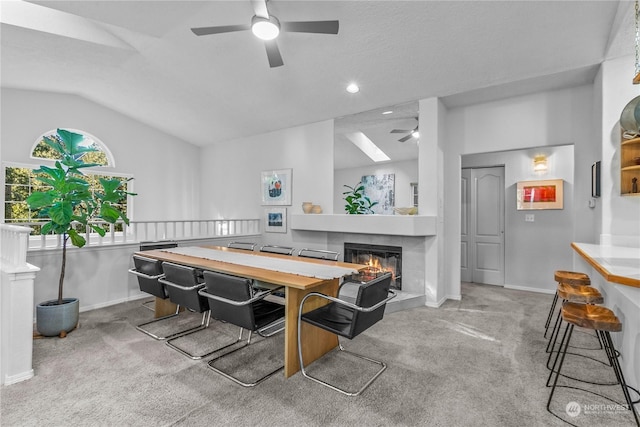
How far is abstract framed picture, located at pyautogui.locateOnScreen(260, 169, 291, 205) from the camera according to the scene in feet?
19.1

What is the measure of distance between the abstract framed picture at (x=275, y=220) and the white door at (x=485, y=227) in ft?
10.7

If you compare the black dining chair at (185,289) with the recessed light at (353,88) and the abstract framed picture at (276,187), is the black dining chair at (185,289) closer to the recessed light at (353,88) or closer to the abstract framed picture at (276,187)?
the recessed light at (353,88)

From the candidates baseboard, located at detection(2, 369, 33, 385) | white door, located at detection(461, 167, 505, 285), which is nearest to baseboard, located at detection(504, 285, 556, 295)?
white door, located at detection(461, 167, 505, 285)

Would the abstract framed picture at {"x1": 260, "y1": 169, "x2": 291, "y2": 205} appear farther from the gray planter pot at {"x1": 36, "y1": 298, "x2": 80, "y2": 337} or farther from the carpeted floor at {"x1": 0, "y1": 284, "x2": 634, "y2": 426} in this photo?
the gray planter pot at {"x1": 36, "y1": 298, "x2": 80, "y2": 337}

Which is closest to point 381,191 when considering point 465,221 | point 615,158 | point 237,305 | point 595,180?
point 465,221

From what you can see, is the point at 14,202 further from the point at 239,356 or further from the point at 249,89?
the point at 239,356

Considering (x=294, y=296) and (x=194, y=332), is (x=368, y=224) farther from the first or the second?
(x=194, y=332)

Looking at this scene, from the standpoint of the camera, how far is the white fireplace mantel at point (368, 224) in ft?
13.3

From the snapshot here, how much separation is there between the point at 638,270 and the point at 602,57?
251 cm

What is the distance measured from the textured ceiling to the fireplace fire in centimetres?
171

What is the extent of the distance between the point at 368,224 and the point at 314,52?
2338 mm

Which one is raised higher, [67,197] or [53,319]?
[67,197]

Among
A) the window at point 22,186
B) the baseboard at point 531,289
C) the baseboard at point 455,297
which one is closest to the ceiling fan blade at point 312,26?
the baseboard at point 455,297

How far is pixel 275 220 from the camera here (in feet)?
19.7
